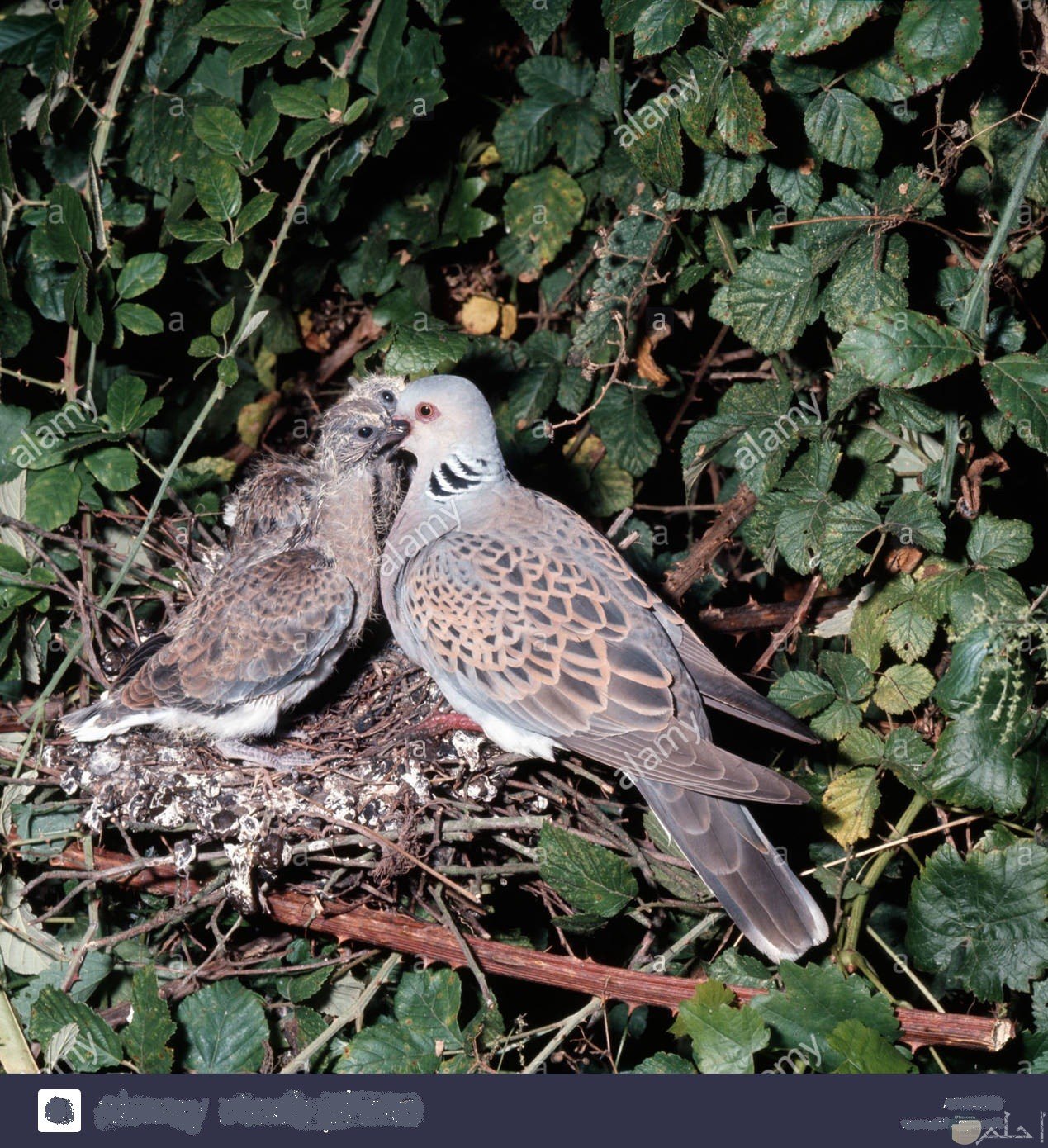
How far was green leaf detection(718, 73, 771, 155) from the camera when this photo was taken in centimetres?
209

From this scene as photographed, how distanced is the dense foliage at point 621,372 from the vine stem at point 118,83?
0.01 m

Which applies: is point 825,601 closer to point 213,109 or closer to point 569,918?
point 569,918

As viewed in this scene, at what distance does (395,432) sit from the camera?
8.96ft

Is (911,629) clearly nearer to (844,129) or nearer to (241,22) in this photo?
(844,129)

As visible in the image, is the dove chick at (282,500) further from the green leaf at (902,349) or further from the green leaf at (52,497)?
the green leaf at (902,349)

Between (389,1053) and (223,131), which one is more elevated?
(223,131)

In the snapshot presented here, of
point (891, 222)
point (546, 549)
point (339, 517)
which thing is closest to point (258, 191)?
point (339, 517)

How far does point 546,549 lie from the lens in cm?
260

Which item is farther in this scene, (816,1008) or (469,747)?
(469,747)

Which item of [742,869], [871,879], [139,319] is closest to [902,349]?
[742,869]

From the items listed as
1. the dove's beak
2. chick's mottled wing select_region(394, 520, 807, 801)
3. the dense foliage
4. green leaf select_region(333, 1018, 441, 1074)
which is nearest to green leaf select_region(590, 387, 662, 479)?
the dense foliage

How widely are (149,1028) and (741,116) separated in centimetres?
190

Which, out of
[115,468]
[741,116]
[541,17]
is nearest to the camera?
[741,116]

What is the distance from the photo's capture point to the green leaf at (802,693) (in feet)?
7.97
